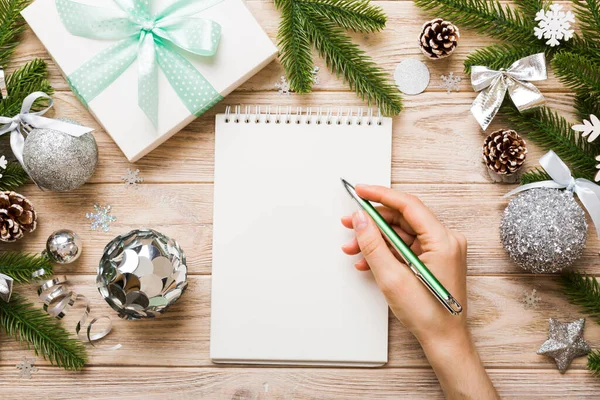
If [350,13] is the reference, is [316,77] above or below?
below

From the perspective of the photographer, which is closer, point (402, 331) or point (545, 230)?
point (545, 230)

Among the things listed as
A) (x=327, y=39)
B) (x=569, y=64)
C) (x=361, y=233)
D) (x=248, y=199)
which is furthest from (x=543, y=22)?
(x=248, y=199)

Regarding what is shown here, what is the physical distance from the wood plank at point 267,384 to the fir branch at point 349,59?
53 centimetres

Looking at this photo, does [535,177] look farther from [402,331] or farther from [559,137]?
[402,331]

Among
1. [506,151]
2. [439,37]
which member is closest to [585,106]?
[506,151]

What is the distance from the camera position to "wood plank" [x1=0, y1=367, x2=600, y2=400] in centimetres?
102

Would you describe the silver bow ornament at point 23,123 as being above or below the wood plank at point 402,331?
above

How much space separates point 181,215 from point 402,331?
0.49m

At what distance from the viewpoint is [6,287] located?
96cm

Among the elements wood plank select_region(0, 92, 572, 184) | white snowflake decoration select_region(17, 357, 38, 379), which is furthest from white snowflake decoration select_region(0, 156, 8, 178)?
white snowflake decoration select_region(17, 357, 38, 379)

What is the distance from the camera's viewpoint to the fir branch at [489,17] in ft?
3.29

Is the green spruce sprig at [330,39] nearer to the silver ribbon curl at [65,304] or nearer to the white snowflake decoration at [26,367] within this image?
the silver ribbon curl at [65,304]

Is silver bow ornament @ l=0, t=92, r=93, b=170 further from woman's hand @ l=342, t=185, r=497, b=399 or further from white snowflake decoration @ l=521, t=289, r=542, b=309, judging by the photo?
white snowflake decoration @ l=521, t=289, r=542, b=309

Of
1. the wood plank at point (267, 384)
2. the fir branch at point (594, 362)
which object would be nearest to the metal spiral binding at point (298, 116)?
the wood plank at point (267, 384)
